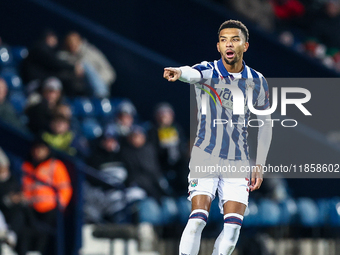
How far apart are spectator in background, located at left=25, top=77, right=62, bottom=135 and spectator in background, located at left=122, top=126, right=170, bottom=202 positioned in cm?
92

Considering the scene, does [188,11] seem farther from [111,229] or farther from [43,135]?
[111,229]

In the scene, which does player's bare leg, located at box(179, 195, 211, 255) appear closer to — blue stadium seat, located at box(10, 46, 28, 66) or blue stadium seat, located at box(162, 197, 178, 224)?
blue stadium seat, located at box(162, 197, 178, 224)

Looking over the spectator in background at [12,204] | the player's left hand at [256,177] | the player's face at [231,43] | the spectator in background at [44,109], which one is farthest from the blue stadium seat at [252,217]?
the player's face at [231,43]

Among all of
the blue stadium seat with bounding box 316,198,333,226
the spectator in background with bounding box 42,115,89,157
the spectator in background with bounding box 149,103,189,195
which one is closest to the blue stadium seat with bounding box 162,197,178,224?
the spectator in background with bounding box 149,103,189,195

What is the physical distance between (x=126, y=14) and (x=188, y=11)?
126cm

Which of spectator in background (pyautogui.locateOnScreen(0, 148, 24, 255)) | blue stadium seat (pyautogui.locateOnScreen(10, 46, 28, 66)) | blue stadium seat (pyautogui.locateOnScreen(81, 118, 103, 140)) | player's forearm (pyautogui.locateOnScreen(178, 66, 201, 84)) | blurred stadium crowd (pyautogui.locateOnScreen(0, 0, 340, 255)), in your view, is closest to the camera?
player's forearm (pyautogui.locateOnScreen(178, 66, 201, 84))

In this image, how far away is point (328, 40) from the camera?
553 inches

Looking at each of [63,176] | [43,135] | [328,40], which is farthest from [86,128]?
[328,40]

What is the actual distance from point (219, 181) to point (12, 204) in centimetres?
374

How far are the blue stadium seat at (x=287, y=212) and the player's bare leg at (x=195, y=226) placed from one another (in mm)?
5277

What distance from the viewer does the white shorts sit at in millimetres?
3066

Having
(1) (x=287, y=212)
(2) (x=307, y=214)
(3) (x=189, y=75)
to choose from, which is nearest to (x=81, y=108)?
(1) (x=287, y=212)

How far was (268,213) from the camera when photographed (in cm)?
809

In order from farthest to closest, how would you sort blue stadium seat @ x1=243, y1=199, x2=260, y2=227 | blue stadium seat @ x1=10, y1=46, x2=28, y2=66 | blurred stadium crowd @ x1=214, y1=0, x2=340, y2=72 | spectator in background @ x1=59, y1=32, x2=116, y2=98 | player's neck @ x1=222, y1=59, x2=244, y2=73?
blurred stadium crowd @ x1=214, y1=0, x2=340, y2=72 → blue stadium seat @ x1=10, y1=46, x2=28, y2=66 → spectator in background @ x1=59, y1=32, x2=116, y2=98 → blue stadium seat @ x1=243, y1=199, x2=260, y2=227 → player's neck @ x1=222, y1=59, x2=244, y2=73
